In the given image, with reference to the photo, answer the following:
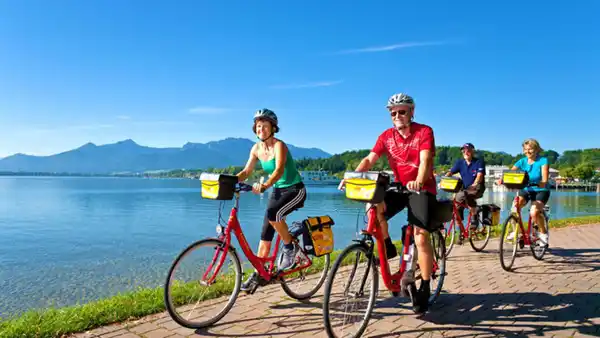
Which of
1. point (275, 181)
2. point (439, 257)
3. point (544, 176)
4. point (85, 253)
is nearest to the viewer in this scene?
point (275, 181)

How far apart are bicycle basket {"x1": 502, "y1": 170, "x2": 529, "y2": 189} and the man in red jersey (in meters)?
3.51

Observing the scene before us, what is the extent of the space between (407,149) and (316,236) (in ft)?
4.99

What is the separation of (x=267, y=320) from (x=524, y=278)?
4.28m

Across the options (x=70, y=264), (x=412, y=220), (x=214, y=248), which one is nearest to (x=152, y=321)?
(x=214, y=248)

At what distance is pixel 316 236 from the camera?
17.3 ft

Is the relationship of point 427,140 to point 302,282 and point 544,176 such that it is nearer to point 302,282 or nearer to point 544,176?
point 302,282

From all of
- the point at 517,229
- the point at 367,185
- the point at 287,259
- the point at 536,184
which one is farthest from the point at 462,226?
the point at 367,185

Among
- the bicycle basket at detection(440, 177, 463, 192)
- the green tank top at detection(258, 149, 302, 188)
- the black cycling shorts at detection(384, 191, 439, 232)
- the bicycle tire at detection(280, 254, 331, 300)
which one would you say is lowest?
the bicycle tire at detection(280, 254, 331, 300)

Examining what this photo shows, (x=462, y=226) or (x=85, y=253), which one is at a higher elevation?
(x=462, y=226)

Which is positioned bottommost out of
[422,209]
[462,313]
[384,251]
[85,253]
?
[85,253]

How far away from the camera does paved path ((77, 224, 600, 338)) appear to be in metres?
4.22

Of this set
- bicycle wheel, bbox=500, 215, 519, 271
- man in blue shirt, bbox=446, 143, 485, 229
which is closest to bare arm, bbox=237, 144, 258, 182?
bicycle wheel, bbox=500, 215, 519, 271

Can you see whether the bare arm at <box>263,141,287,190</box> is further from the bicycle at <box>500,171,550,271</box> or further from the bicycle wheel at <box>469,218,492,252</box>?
the bicycle wheel at <box>469,218,492,252</box>

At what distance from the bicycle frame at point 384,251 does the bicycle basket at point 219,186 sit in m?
1.44
